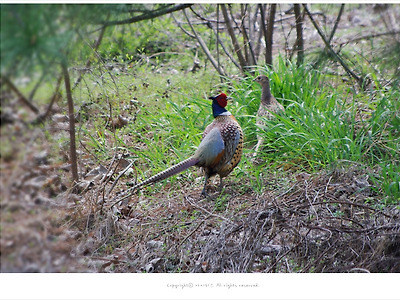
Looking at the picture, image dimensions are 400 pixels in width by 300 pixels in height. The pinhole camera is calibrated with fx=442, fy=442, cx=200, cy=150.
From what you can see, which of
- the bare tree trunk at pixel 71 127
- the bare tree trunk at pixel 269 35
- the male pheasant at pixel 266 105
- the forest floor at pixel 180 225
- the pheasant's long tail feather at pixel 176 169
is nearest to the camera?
the forest floor at pixel 180 225

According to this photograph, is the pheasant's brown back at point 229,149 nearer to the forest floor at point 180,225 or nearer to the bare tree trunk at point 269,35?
the forest floor at point 180,225

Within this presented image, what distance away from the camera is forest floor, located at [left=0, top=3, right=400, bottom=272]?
2.19 metres

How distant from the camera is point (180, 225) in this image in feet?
10.7

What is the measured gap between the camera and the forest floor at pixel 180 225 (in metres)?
2.19

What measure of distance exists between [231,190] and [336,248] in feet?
4.21

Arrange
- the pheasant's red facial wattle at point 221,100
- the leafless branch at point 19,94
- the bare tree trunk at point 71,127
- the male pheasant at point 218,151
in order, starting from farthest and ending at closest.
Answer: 1. the pheasant's red facial wattle at point 221,100
2. the male pheasant at point 218,151
3. the bare tree trunk at point 71,127
4. the leafless branch at point 19,94

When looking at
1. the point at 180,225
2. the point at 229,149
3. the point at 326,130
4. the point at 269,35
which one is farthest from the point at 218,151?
the point at 269,35

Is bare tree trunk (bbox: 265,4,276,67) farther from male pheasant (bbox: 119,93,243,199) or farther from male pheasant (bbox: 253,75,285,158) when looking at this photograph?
male pheasant (bbox: 119,93,243,199)

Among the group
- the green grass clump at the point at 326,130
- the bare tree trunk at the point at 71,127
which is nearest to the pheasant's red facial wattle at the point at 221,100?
the green grass clump at the point at 326,130

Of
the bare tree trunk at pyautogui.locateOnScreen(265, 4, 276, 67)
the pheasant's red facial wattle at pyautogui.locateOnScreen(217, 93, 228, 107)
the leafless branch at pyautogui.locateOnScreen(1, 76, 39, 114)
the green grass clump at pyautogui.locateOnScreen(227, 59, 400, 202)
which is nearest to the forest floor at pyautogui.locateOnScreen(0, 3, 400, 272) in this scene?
the leafless branch at pyautogui.locateOnScreen(1, 76, 39, 114)

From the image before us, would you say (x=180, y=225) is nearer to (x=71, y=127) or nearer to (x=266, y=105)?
(x=71, y=127)

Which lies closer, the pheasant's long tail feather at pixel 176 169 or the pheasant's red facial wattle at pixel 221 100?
the pheasant's long tail feather at pixel 176 169

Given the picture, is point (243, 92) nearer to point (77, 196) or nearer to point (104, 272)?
point (77, 196)

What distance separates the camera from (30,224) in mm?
2146
